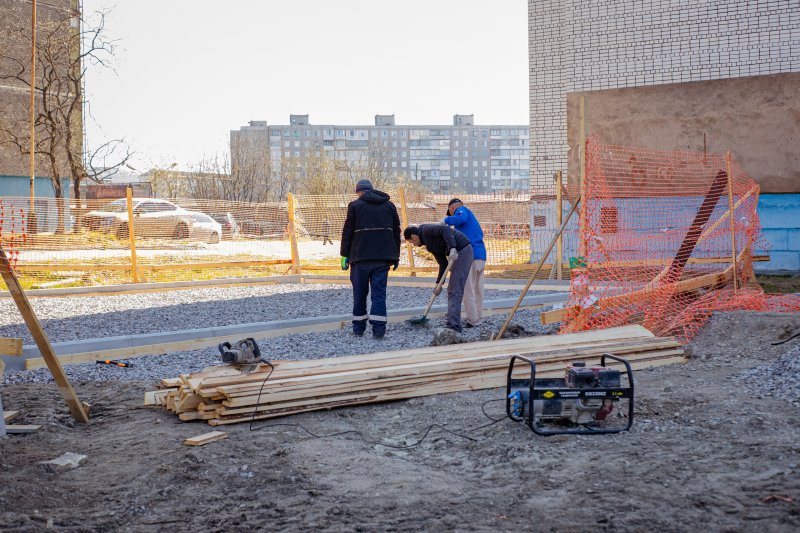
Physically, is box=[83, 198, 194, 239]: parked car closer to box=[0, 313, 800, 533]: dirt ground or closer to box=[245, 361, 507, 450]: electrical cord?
box=[0, 313, 800, 533]: dirt ground

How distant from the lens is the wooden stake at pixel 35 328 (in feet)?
20.8

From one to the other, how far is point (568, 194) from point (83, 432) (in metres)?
15.0

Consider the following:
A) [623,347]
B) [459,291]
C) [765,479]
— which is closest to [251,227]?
[459,291]

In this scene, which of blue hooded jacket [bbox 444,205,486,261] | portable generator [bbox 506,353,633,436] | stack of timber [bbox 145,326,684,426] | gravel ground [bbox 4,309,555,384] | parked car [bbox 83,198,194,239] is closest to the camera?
portable generator [bbox 506,353,633,436]

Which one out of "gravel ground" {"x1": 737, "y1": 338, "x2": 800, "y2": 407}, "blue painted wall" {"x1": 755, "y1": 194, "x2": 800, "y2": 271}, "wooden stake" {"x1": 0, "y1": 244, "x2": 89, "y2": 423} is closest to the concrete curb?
"wooden stake" {"x1": 0, "y1": 244, "x2": 89, "y2": 423}

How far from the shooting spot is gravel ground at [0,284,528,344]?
1162cm

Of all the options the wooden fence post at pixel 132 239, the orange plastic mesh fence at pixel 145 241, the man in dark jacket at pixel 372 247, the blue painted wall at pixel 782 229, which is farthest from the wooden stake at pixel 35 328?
the blue painted wall at pixel 782 229

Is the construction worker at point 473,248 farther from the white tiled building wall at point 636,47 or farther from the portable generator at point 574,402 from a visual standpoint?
the white tiled building wall at point 636,47

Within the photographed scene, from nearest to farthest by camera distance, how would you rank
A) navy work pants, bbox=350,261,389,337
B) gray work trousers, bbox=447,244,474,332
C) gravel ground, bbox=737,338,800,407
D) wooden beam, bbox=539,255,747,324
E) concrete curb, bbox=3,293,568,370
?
gravel ground, bbox=737,338,800,407 < concrete curb, bbox=3,293,568,370 < wooden beam, bbox=539,255,747,324 < navy work pants, bbox=350,261,389,337 < gray work trousers, bbox=447,244,474,332

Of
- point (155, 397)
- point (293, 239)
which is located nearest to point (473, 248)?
point (155, 397)

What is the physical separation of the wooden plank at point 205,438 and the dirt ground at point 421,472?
9 centimetres

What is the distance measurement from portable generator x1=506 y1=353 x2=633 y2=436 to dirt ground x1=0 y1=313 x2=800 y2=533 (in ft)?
0.45

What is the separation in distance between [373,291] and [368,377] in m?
3.74

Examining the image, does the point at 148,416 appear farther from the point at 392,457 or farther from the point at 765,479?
the point at 765,479
